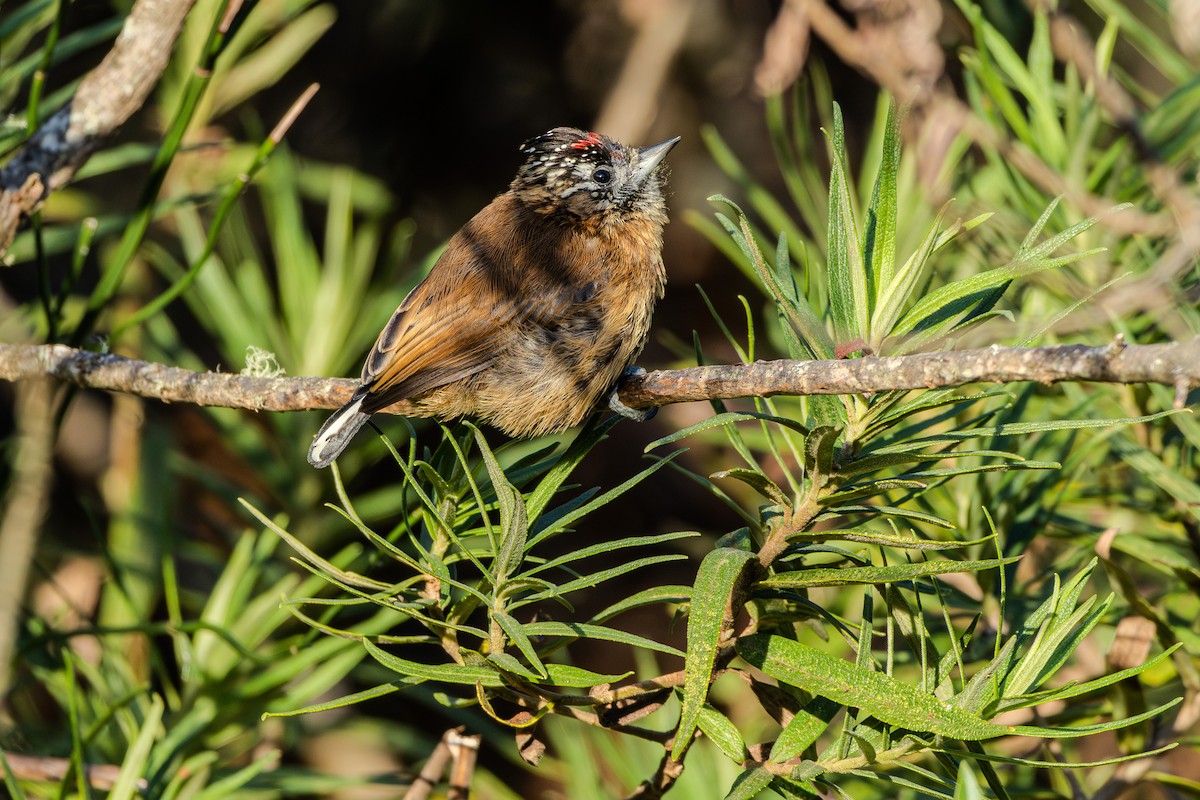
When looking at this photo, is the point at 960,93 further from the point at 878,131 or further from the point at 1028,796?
the point at 1028,796

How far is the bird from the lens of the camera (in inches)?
102

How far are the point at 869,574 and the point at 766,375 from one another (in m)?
0.33

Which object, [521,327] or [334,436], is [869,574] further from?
[521,327]

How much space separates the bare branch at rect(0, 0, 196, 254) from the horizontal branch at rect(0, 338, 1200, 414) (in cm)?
30

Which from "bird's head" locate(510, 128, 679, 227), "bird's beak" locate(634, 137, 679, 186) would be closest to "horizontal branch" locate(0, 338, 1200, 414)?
"bird's head" locate(510, 128, 679, 227)

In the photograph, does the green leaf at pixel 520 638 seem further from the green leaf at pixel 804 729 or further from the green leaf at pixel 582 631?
the green leaf at pixel 804 729

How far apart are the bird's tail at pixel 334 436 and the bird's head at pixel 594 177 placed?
3.63 feet

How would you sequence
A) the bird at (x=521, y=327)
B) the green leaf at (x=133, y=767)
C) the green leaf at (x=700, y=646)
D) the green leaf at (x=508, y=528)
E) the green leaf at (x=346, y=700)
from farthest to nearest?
the bird at (x=521, y=327), the green leaf at (x=133, y=767), the green leaf at (x=508, y=528), the green leaf at (x=346, y=700), the green leaf at (x=700, y=646)

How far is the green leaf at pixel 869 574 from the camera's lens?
1.25m

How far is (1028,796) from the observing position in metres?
1.93

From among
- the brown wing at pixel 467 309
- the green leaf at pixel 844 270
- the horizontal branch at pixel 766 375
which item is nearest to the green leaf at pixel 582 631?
the horizontal branch at pixel 766 375

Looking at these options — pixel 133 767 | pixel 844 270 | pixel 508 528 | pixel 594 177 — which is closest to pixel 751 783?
pixel 508 528

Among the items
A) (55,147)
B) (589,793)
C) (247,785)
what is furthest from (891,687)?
(55,147)

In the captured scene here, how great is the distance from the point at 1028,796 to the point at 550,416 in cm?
139
